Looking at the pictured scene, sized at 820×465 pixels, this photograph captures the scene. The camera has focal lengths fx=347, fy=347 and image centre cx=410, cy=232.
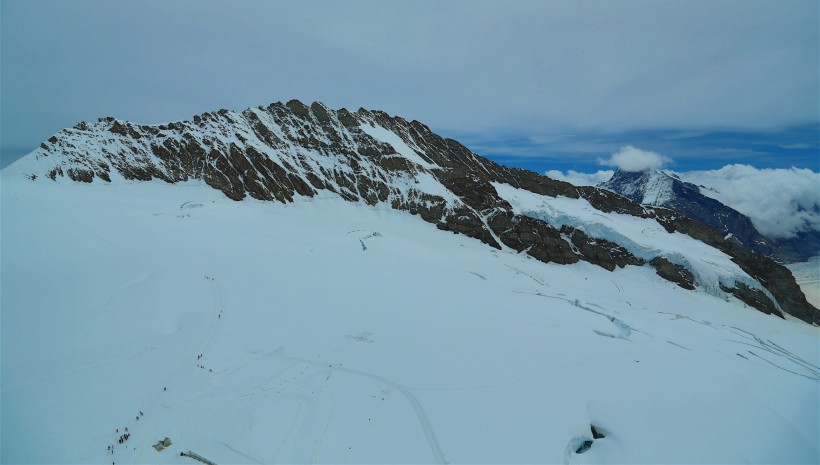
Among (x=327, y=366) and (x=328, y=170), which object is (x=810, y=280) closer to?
(x=328, y=170)

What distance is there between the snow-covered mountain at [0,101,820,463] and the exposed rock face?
177 inches

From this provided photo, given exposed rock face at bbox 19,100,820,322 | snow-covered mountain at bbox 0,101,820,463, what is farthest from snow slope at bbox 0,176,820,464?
exposed rock face at bbox 19,100,820,322

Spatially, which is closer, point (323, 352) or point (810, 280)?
point (323, 352)

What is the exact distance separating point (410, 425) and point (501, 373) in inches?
241

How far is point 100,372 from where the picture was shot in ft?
51.0

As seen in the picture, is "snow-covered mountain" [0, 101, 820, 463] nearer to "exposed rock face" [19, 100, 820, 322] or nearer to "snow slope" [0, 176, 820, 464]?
"snow slope" [0, 176, 820, 464]

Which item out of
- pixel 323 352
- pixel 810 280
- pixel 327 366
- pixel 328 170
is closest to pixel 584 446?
pixel 327 366

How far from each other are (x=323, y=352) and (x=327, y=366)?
4.65 feet

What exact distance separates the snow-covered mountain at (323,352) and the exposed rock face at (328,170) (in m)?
4.49

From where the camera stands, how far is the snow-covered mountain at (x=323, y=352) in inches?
537

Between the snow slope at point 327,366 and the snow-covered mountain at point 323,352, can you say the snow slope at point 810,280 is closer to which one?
the snow-covered mountain at point 323,352

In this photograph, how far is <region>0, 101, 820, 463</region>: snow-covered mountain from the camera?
13648 mm

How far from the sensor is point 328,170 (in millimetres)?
72500

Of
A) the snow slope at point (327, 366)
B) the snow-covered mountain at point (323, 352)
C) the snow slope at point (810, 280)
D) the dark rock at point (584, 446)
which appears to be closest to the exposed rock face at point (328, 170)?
the snow-covered mountain at point (323, 352)
